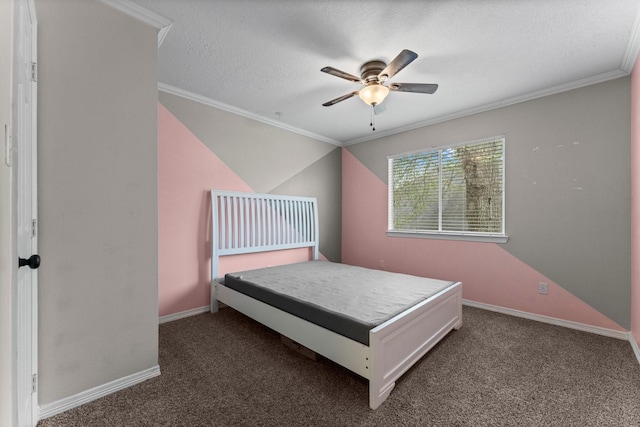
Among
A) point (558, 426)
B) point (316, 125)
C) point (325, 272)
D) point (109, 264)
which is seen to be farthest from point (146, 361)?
point (316, 125)

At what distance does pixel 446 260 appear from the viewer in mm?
3539

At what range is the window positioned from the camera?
126 inches

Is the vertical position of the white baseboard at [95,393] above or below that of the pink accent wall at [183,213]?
below

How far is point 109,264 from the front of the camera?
1.67 m

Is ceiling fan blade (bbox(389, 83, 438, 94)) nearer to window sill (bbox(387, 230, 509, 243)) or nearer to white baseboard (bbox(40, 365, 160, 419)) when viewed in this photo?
window sill (bbox(387, 230, 509, 243))

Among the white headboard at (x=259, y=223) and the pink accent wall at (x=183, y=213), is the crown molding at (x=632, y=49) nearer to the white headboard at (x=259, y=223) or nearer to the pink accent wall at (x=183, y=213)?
the white headboard at (x=259, y=223)

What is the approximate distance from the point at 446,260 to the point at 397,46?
2646 mm

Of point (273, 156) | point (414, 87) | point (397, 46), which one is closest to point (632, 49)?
point (414, 87)

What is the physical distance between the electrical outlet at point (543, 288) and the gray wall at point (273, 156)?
279cm

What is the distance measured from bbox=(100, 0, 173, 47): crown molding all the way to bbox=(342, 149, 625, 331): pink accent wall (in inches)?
129

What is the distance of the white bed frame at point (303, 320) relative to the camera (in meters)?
1.62

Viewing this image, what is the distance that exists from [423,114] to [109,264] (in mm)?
3610

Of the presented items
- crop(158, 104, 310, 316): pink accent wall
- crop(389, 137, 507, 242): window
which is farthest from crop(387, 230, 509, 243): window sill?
crop(158, 104, 310, 316): pink accent wall

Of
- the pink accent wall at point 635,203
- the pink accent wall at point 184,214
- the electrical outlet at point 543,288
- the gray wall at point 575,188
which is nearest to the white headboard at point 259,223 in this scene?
the pink accent wall at point 184,214
